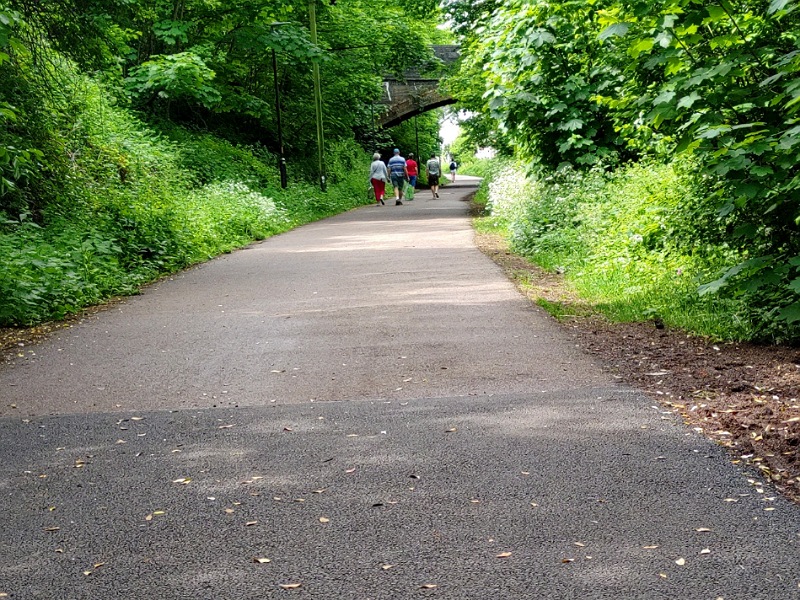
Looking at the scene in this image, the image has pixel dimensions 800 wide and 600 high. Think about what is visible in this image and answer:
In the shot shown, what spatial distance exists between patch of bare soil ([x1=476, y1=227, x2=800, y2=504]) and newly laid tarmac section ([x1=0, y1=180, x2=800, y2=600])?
0.59 ft

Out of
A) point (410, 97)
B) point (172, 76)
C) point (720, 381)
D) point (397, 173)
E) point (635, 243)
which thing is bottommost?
point (720, 381)

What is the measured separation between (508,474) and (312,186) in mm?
30502

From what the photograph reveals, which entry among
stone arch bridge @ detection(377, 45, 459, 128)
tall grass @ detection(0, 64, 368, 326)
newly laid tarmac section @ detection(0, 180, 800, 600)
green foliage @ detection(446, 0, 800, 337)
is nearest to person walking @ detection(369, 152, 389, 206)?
tall grass @ detection(0, 64, 368, 326)

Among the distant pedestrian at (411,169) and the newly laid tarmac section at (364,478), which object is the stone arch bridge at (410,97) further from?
the newly laid tarmac section at (364,478)

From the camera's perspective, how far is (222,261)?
15898 millimetres

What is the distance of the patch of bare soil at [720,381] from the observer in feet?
15.9

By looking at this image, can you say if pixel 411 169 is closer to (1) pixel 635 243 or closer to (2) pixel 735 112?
(1) pixel 635 243

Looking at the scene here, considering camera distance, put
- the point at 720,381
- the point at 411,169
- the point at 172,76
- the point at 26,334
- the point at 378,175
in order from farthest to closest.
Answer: the point at 411,169, the point at 378,175, the point at 172,76, the point at 26,334, the point at 720,381

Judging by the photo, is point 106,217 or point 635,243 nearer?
point 635,243

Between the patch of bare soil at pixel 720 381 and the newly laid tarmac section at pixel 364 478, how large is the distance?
0.18 metres

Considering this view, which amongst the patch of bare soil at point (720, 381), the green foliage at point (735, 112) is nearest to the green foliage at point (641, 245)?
the green foliage at point (735, 112)

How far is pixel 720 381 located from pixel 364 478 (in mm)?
2930

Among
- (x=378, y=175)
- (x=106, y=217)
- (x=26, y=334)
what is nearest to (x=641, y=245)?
(x=26, y=334)

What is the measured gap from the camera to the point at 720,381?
6.31 meters
